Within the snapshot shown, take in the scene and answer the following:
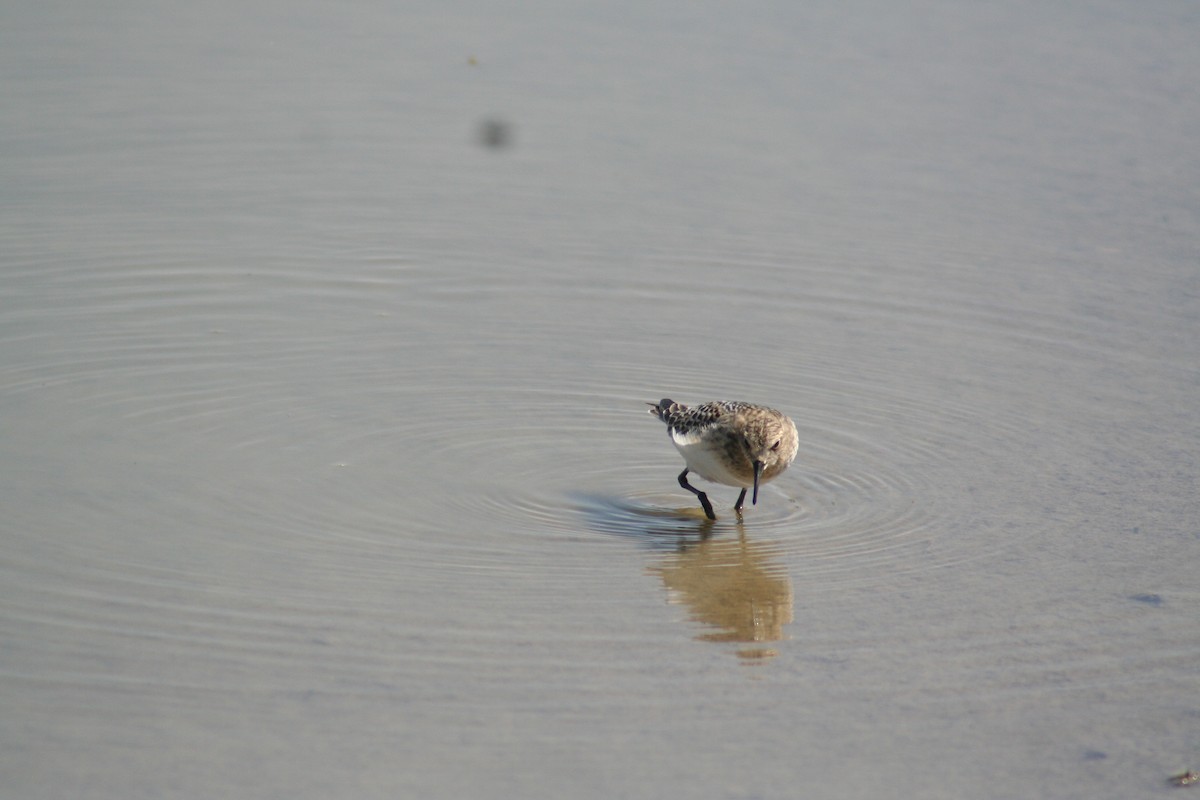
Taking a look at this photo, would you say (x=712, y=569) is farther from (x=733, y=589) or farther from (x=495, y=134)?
(x=495, y=134)

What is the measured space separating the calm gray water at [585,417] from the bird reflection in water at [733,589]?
3 centimetres

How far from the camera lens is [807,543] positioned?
8.59 metres

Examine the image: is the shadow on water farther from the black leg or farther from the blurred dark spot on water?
the blurred dark spot on water

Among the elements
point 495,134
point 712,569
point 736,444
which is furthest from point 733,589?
point 495,134

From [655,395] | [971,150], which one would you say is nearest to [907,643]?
[655,395]

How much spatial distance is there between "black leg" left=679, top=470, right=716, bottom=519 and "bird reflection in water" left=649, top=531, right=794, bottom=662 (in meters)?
0.34

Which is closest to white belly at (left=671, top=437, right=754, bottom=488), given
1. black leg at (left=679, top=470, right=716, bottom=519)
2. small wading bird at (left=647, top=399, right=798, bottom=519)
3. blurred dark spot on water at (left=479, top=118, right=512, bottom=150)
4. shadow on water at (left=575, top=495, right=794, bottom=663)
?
small wading bird at (left=647, top=399, right=798, bottom=519)

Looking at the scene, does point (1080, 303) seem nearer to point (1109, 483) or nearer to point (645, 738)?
point (1109, 483)

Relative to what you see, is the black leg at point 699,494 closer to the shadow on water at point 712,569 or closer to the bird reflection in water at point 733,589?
the shadow on water at point 712,569

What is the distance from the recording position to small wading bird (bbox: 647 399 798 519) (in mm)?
8828

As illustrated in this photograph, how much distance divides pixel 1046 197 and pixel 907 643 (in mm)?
9142

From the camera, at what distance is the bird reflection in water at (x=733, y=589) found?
748 cm

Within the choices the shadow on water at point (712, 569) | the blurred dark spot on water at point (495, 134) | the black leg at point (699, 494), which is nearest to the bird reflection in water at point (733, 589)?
the shadow on water at point (712, 569)

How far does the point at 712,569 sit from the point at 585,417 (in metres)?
2.33
